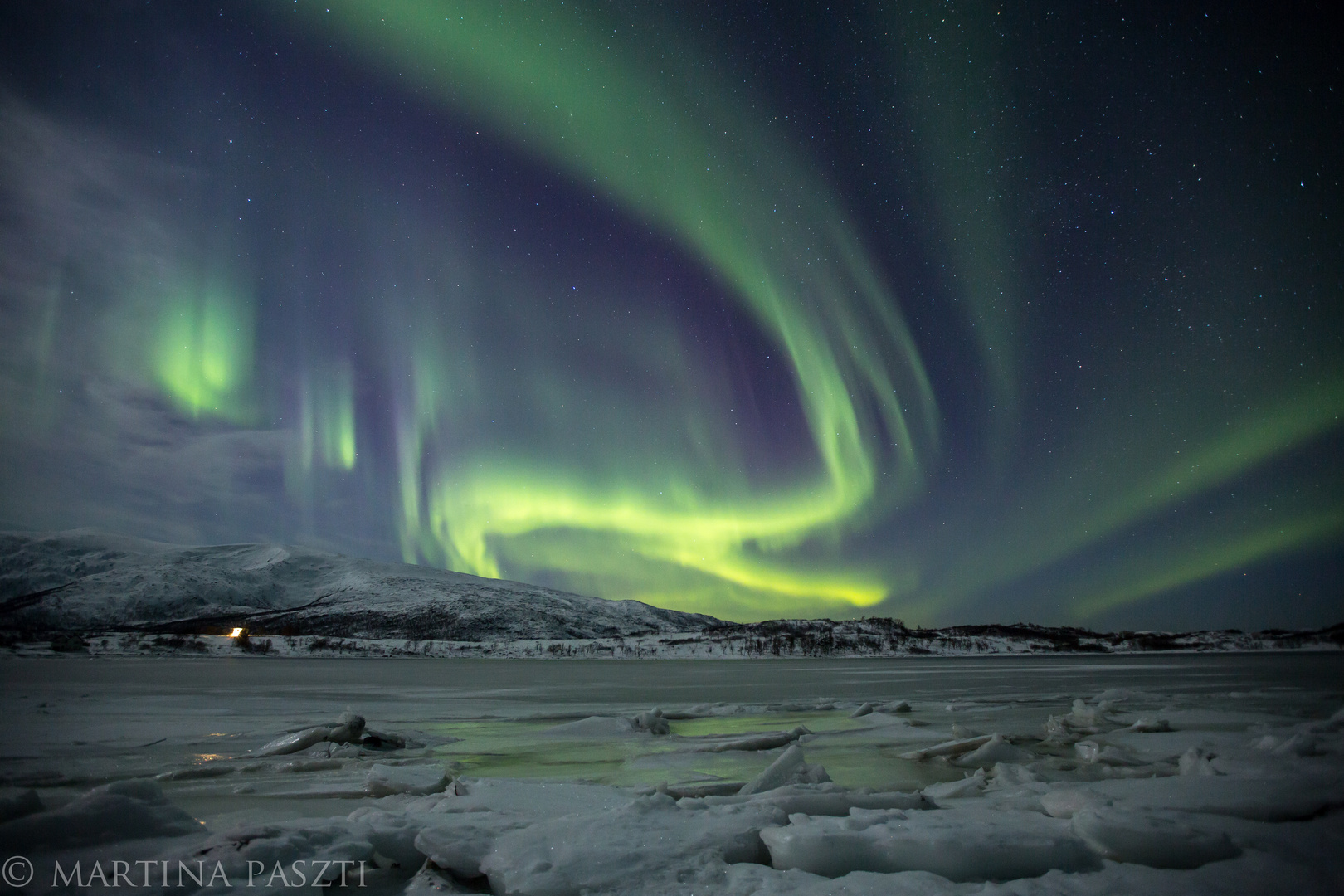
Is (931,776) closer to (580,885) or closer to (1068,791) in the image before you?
(1068,791)

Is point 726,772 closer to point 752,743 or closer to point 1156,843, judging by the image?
point 752,743

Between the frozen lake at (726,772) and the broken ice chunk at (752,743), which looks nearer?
Answer: the frozen lake at (726,772)

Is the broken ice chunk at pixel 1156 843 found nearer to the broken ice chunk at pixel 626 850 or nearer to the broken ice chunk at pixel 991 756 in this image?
the broken ice chunk at pixel 626 850

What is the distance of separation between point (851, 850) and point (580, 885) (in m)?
1.84

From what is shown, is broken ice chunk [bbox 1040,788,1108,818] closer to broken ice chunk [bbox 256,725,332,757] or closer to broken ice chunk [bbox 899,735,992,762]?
broken ice chunk [bbox 899,735,992,762]

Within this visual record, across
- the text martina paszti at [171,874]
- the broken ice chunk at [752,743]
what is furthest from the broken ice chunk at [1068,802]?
the text martina paszti at [171,874]

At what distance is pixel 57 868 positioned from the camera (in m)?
4.06

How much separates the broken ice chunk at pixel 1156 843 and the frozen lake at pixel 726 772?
0.06ft

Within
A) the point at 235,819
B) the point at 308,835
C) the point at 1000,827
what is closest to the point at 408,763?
the point at 235,819

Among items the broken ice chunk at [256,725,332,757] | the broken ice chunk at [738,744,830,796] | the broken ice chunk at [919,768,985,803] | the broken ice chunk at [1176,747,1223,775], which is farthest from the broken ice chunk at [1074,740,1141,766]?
the broken ice chunk at [256,725,332,757]

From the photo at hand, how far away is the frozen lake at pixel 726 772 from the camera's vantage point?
4.51m

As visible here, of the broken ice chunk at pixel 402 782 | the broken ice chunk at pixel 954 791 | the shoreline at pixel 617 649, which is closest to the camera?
the broken ice chunk at pixel 954 791
